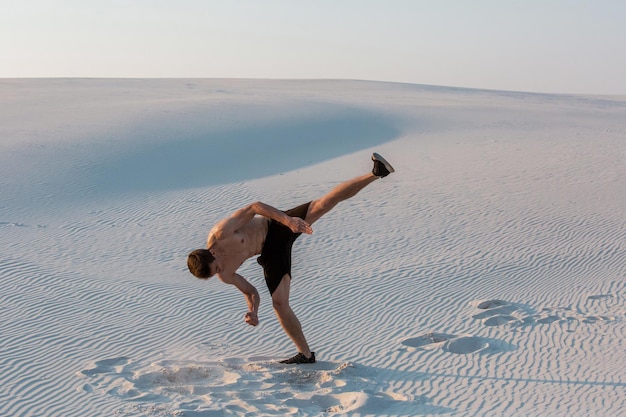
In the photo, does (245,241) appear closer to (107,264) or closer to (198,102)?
(107,264)

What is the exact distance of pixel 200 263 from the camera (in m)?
6.02

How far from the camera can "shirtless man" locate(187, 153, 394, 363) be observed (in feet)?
20.9

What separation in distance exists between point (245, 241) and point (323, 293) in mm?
3416

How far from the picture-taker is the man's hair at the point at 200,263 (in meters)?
6.01

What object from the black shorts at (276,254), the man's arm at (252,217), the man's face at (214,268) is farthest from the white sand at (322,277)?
the man's arm at (252,217)

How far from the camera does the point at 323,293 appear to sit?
9797 mm

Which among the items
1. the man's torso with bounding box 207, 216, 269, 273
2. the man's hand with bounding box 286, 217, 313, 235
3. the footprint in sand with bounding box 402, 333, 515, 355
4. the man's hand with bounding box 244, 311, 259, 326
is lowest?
the footprint in sand with bounding box 402, 333, 515, 355

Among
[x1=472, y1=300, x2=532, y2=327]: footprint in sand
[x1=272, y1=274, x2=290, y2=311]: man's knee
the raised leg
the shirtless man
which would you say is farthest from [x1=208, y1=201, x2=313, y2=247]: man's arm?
[x1=472, y1=300, x2=532, y2=327]: footprint in sand

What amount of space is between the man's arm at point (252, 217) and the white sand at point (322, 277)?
1301mm

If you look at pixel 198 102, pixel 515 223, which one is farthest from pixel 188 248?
pixel 198 102

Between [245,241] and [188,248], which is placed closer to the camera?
[245,241]

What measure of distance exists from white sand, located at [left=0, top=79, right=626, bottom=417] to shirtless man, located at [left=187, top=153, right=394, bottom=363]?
1.82 feet

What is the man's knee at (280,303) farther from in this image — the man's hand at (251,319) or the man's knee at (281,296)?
the man's hand at (251,319)

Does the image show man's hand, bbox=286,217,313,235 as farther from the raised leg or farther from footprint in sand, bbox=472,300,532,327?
footprint in sand, bbox=472,300,532,327
